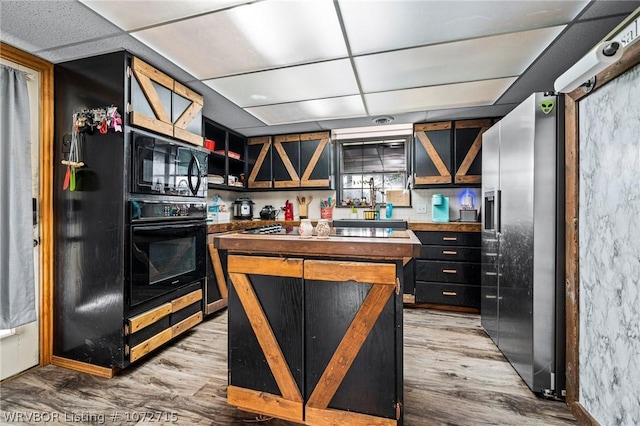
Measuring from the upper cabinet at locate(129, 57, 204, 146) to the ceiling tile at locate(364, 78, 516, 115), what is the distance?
177 cm

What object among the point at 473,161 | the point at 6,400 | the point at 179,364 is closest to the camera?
the point at 6,400

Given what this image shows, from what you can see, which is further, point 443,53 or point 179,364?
point 179,364

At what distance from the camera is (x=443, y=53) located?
86.1 inches

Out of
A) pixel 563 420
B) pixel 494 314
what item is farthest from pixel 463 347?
pixel 563 420

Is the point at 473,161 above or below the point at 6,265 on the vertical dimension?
above

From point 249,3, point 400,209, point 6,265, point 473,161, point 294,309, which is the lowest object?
point 294,309

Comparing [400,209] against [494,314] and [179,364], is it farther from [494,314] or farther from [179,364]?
[179,364]

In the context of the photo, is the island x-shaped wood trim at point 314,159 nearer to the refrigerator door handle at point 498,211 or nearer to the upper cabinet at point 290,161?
the upper cabinet at point 290,161

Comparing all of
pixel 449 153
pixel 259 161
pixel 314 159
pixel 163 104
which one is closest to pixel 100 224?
pixel 163 104

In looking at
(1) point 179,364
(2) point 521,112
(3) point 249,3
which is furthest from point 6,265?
(2) point 521,112

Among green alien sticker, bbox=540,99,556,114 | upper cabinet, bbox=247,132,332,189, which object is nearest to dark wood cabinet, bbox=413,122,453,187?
upper cabinet, bbox=247,132,332,189

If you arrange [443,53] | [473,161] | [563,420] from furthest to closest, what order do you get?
[473,161], [443,53], [563,420]

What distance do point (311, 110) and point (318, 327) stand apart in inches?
102

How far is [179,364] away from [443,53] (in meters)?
3.19
